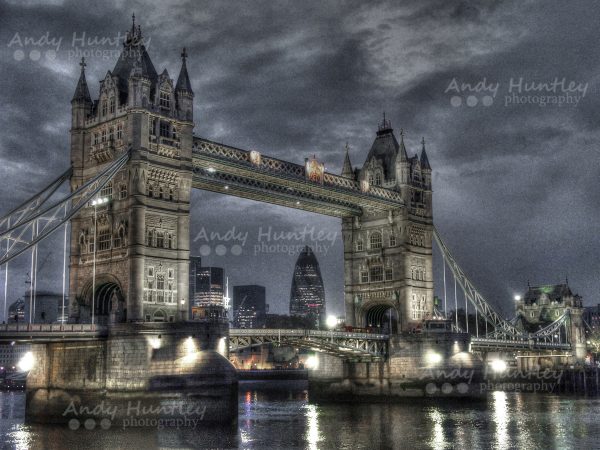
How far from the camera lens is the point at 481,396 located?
8500 centimetres

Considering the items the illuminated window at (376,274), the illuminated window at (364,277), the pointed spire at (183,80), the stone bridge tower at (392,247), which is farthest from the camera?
the illuminated window at (364,277)

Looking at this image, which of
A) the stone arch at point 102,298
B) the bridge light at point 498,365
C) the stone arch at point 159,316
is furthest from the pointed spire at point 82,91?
the bridge light at point 498,365

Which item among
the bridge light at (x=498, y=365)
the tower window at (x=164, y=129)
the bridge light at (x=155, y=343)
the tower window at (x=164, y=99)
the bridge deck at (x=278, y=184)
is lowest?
the bridge light at (x=498, y=365)

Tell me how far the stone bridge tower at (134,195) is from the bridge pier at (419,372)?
3078 centimetres

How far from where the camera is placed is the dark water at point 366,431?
51.6 metres

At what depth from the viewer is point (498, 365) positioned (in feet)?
456

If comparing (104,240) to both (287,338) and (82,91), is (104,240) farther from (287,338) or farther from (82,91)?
(287,338)

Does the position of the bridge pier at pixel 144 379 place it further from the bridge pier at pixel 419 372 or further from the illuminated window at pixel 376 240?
the illuminated window at pixel 376 240

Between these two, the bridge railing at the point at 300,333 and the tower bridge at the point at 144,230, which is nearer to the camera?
the tower bridge at the point at 144,230

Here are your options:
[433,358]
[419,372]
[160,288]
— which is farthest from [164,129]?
[419,372]

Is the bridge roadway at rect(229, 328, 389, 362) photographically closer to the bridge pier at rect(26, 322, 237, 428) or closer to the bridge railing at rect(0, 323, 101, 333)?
the bridge pier at rect(26, 322, 237, 428)

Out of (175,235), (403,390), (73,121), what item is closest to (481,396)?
(403,390)

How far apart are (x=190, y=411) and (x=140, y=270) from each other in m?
12.5

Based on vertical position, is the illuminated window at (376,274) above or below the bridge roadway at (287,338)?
above
